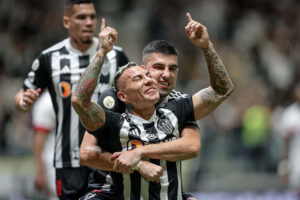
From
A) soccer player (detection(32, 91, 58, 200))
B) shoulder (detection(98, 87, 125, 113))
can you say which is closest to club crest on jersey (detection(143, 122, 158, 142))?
shoulder (detection(98, 87, 125, 113))

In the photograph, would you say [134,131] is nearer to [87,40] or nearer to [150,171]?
[150,171]

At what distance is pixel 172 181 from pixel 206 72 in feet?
30.4

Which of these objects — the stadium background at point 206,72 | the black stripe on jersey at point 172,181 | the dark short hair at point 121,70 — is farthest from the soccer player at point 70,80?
the stadium background at point 206,72

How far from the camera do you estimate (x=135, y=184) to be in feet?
15.8

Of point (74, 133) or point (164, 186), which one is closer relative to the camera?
point (164, 186)

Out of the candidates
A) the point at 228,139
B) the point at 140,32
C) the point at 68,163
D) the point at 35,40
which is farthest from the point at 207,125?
the point at 68,163

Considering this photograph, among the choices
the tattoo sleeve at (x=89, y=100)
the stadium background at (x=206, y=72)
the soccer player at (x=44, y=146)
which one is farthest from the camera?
the stadium background at (x=206, y=72)

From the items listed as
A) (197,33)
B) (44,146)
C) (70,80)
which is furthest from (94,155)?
(44,146)

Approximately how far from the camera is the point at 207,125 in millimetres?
12617

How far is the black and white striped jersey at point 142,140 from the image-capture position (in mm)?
4812

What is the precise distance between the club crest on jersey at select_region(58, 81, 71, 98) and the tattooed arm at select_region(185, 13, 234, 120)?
5.30 ft

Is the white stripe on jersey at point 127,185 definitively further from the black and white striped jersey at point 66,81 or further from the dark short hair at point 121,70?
the black and white striped jersey at point 66,81

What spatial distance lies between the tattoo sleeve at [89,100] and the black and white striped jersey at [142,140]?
0.40 feet

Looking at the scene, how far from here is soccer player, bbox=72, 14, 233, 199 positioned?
462 cm
